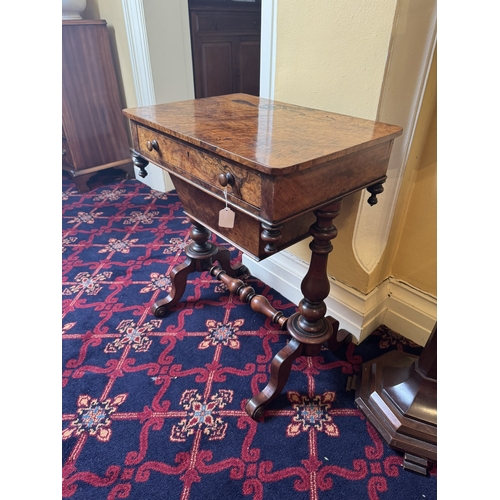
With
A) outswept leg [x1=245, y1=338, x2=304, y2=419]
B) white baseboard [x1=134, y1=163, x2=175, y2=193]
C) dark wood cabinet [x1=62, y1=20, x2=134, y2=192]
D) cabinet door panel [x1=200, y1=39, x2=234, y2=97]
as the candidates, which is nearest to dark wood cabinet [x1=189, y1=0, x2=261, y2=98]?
cabinet door panel [x1=200, y1=39, x2=234, y2=97]

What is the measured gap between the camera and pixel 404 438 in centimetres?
114

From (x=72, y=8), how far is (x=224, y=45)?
120 centimetres

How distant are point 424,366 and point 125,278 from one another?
1493 millimetres

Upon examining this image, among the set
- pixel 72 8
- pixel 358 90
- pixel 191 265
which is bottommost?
pixel 191 265

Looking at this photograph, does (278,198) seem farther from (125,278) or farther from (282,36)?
(125,278)

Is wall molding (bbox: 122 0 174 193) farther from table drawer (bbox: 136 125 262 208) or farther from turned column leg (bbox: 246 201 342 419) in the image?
turned column leg (bbox: 246 201 342 419)

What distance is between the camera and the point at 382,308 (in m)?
1.58

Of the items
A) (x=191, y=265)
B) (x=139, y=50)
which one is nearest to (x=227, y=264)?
(x=191, y=265)

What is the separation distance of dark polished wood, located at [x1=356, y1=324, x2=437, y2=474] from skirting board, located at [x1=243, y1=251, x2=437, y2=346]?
0.28 meters

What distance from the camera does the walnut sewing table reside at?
83 cm

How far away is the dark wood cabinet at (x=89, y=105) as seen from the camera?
97.8 inches

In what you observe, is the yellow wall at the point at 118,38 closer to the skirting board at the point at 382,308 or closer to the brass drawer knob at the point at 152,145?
the brass drawer knob at the point at 152,145

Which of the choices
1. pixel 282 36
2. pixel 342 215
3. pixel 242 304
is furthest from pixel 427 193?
pixel 242 304

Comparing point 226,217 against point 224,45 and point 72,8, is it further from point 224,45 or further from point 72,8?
point 224,45
